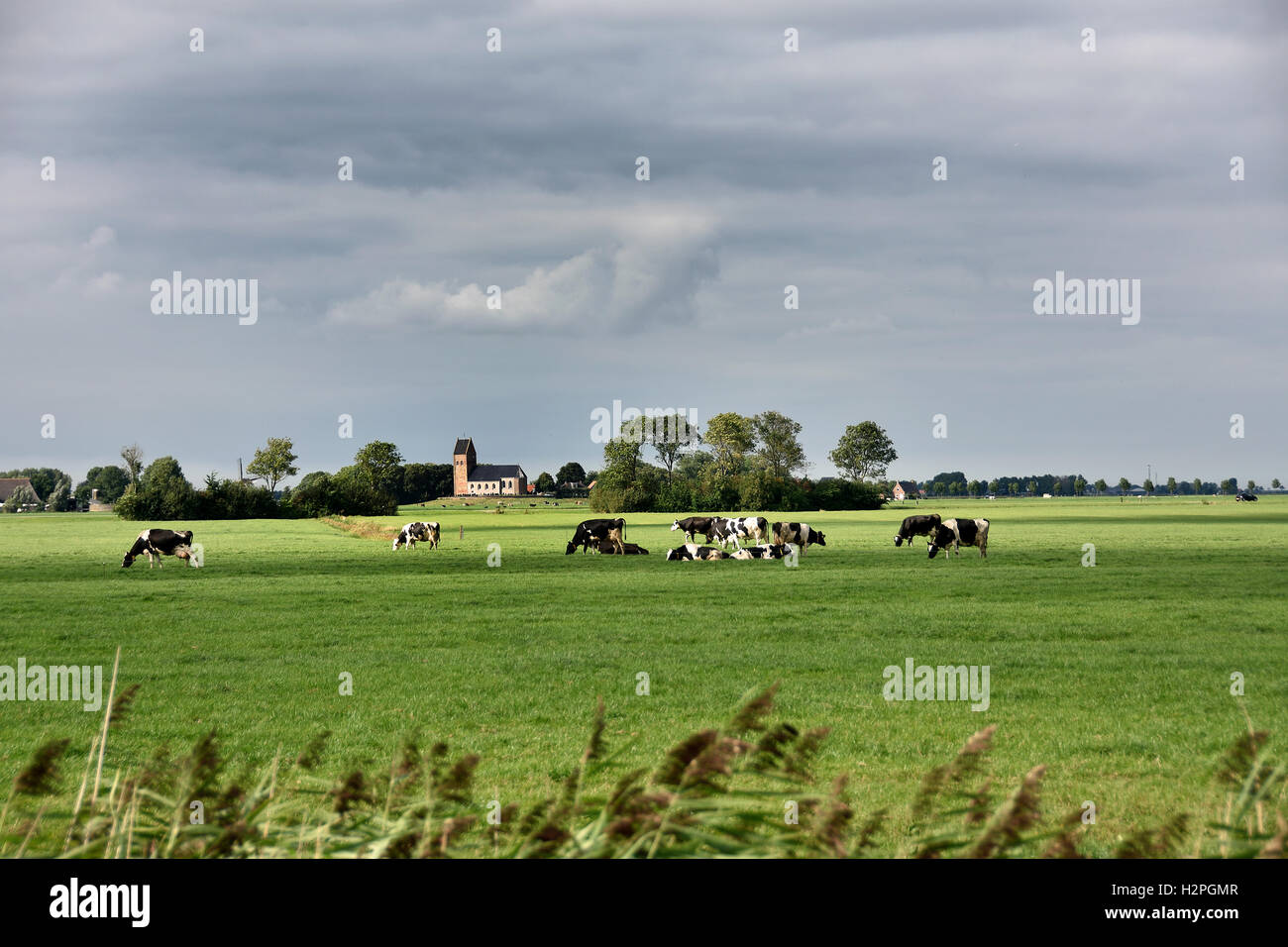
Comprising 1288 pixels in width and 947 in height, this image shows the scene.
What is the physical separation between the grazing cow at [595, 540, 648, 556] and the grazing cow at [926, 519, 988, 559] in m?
12.4

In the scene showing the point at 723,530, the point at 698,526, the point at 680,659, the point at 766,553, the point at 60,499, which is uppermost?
the point at 60,499

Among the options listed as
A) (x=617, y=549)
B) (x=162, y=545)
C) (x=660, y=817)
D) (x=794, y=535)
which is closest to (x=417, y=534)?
(x=617, y=549)

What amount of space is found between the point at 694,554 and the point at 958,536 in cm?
1047

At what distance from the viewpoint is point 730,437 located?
133m

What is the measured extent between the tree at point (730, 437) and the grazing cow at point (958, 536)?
93.9 meters

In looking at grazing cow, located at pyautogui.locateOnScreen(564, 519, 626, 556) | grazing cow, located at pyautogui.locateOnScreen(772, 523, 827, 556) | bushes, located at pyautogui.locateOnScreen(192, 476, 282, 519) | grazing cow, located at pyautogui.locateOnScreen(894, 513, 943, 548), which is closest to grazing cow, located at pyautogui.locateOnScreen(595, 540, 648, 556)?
grazing cow, located at pyautogui.locateOnScreen(564, 519, 626, 556)

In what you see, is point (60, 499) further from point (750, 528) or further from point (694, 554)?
point (694, 554)

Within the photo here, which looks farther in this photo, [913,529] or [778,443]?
[778,443]

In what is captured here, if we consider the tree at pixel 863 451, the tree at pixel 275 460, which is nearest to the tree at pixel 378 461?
the tree at pixel 275 460

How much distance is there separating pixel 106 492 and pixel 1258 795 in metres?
179

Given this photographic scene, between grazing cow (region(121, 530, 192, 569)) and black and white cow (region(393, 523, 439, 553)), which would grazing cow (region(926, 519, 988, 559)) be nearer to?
black and white cow (region(393, 523, 439, 553))

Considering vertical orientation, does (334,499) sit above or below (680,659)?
above

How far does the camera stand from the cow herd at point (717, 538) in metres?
37.6

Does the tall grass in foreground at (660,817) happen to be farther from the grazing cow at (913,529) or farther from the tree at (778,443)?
the tree at (778,443)
